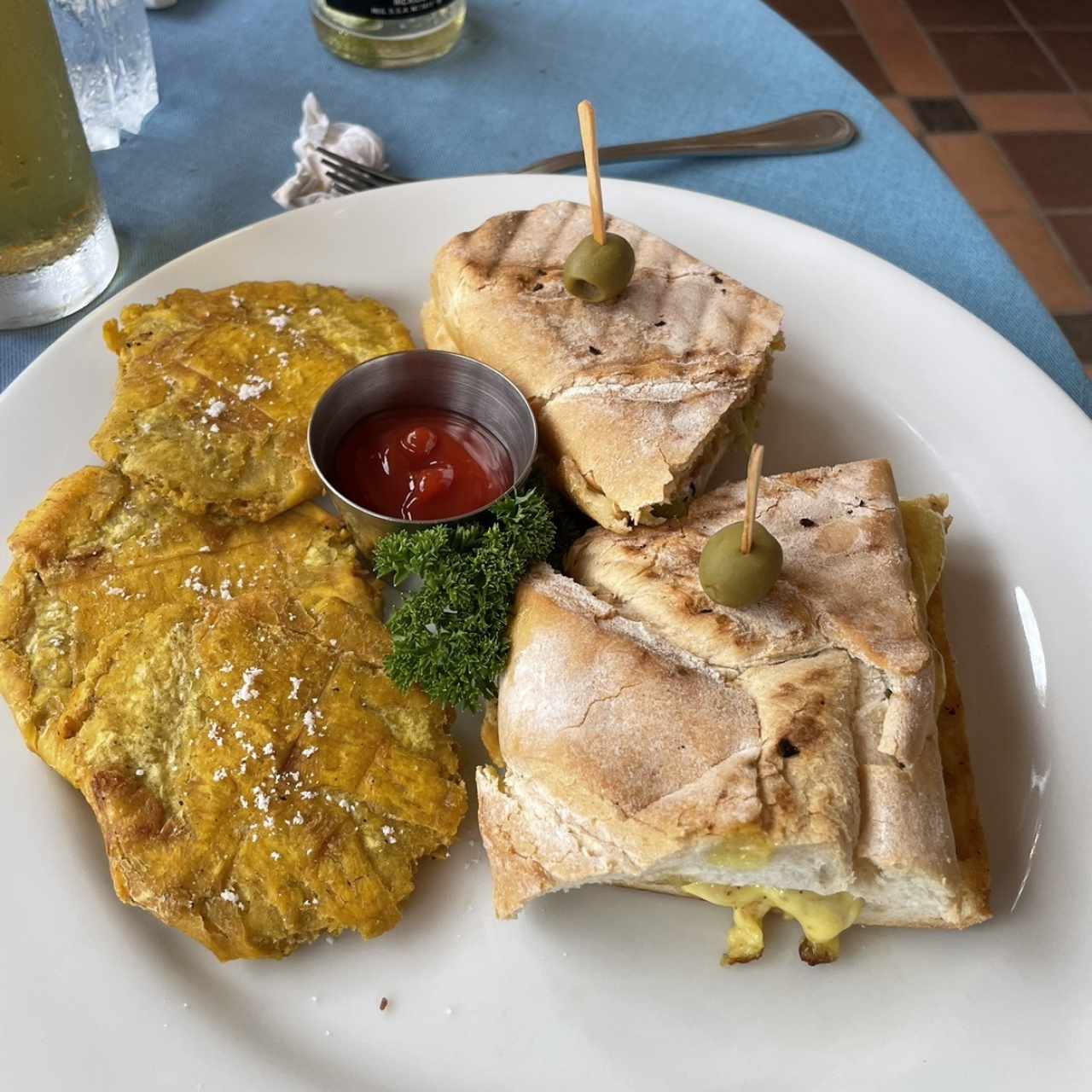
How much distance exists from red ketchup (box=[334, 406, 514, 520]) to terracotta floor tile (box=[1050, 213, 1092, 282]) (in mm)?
5990

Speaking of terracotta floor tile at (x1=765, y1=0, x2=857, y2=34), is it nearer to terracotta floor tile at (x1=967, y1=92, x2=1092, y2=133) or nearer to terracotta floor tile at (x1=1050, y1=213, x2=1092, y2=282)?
terracotta floor tile at (x1=967, y1=92, x2=1092, y2=133)

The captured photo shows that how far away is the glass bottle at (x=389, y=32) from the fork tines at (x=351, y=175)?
73cm

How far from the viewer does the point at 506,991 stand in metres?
2.79

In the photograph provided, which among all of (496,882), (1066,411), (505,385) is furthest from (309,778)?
(1066,411)

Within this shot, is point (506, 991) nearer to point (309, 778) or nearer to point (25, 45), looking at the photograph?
point (309, 778)

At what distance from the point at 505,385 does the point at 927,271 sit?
195cm

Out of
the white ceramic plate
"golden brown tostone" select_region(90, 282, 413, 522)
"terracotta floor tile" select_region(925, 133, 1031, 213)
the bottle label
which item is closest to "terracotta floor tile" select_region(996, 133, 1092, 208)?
"terracotta floor tile" select_region(925, 133, 1031, 213)

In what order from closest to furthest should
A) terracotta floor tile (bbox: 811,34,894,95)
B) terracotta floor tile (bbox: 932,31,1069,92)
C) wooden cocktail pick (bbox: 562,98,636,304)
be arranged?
wooden cocktail pick (bbox: 562,98,636,304) → terracotta floor tile (bbox: 811,34,894,95) → terracotta floor tile (bbox: 932,31,1069,92)

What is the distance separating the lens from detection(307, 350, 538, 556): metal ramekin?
329cm

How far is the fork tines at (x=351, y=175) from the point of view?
439cm

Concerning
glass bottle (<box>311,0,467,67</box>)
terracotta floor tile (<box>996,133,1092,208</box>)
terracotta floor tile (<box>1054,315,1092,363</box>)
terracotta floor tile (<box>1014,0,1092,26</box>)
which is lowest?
terracotta floor tile (<box>1054,315,1092,363</box>)

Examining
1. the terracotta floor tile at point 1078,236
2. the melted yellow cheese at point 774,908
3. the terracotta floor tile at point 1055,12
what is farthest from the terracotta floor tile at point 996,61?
the melted yellow cheese at point 774,908

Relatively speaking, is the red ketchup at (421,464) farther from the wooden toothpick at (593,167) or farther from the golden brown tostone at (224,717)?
the wooden toothpick at (593,167)

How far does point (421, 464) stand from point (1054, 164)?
6943 millimetres
